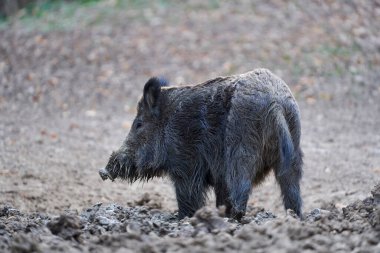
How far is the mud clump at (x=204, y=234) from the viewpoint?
14.4 feet

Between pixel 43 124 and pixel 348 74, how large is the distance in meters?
6.08

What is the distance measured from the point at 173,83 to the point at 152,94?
659 cm

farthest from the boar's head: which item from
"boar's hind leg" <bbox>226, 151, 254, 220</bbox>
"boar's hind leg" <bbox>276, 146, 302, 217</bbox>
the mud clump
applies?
the mud clump

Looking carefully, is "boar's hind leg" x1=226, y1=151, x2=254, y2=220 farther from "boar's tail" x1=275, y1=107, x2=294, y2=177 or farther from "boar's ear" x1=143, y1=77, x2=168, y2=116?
"boar's ear" x1=143, y1=77, x2=168, y2=116

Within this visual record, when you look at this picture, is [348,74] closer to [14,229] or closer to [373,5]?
A: [373,5]

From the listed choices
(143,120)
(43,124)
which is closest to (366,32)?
(43,124)

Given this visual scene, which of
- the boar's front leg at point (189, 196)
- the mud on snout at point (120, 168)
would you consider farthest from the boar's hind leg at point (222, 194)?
the mud on snout at point (120, 168)

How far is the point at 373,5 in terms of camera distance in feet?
54.6

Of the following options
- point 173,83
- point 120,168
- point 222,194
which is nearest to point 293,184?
point 222,194

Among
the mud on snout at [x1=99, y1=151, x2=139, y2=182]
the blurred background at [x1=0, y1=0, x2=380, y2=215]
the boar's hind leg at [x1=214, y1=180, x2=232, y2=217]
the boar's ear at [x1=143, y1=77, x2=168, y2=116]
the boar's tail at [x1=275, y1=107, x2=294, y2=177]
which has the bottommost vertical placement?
the blurred background at [x1=0, y1=0, x2=380, y2=215]

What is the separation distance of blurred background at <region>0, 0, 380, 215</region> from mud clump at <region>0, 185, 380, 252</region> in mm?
2713

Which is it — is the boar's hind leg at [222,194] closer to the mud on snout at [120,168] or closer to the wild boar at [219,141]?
the wild boar at [219,141]

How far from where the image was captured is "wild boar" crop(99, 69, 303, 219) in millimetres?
6430

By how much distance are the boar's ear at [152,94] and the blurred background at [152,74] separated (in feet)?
4.87
